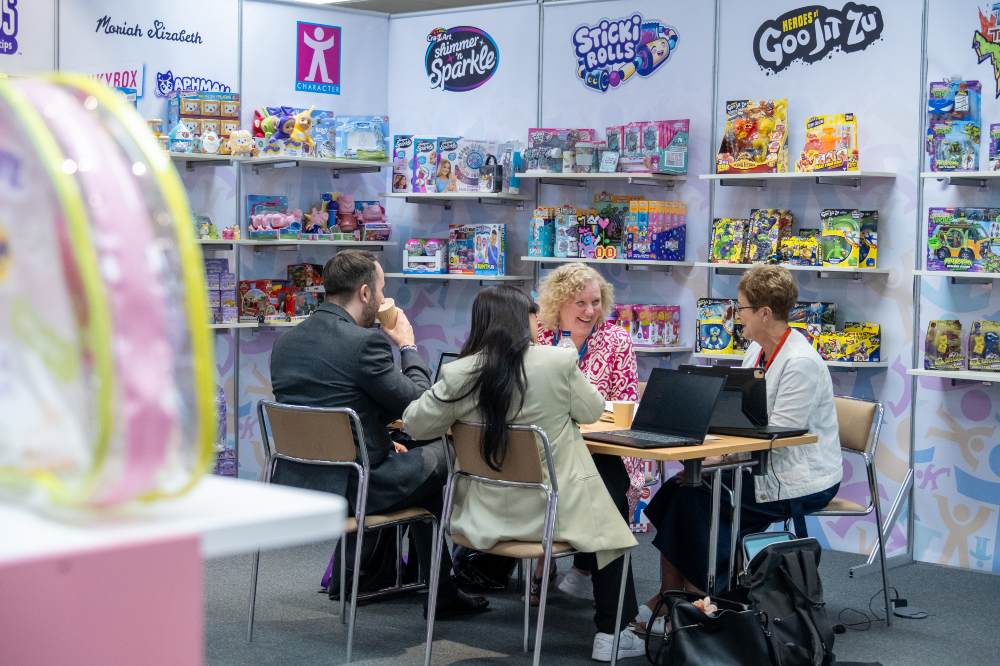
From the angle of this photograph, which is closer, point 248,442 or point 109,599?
point 109,599

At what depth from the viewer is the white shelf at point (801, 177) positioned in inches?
221

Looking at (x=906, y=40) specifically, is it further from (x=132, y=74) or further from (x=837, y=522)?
(x=132, y=74)

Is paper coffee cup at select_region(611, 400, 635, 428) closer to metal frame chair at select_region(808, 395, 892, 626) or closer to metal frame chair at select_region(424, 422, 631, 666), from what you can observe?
metal frame chair at select_region(424, 422, 631, 666)

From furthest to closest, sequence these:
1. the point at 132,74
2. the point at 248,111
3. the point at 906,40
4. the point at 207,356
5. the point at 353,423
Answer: the point at 248,111
the point at 132,74
the point at 906,40
the point at 353,423
the point at 207,356

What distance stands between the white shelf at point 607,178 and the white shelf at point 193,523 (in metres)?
5.29

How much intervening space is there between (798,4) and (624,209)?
4.34ft

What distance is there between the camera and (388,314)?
4887 mm

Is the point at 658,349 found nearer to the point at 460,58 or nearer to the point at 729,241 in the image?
the point at 729,241

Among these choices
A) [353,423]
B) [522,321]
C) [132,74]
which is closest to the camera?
[522,321]

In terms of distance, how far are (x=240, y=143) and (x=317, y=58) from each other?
0.93m

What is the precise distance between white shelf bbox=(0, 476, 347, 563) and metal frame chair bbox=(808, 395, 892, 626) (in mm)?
3852

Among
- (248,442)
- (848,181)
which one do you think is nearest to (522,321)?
(848,181)

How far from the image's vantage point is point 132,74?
20.5 feet

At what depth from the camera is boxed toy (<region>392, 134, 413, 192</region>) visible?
7.08 meters
